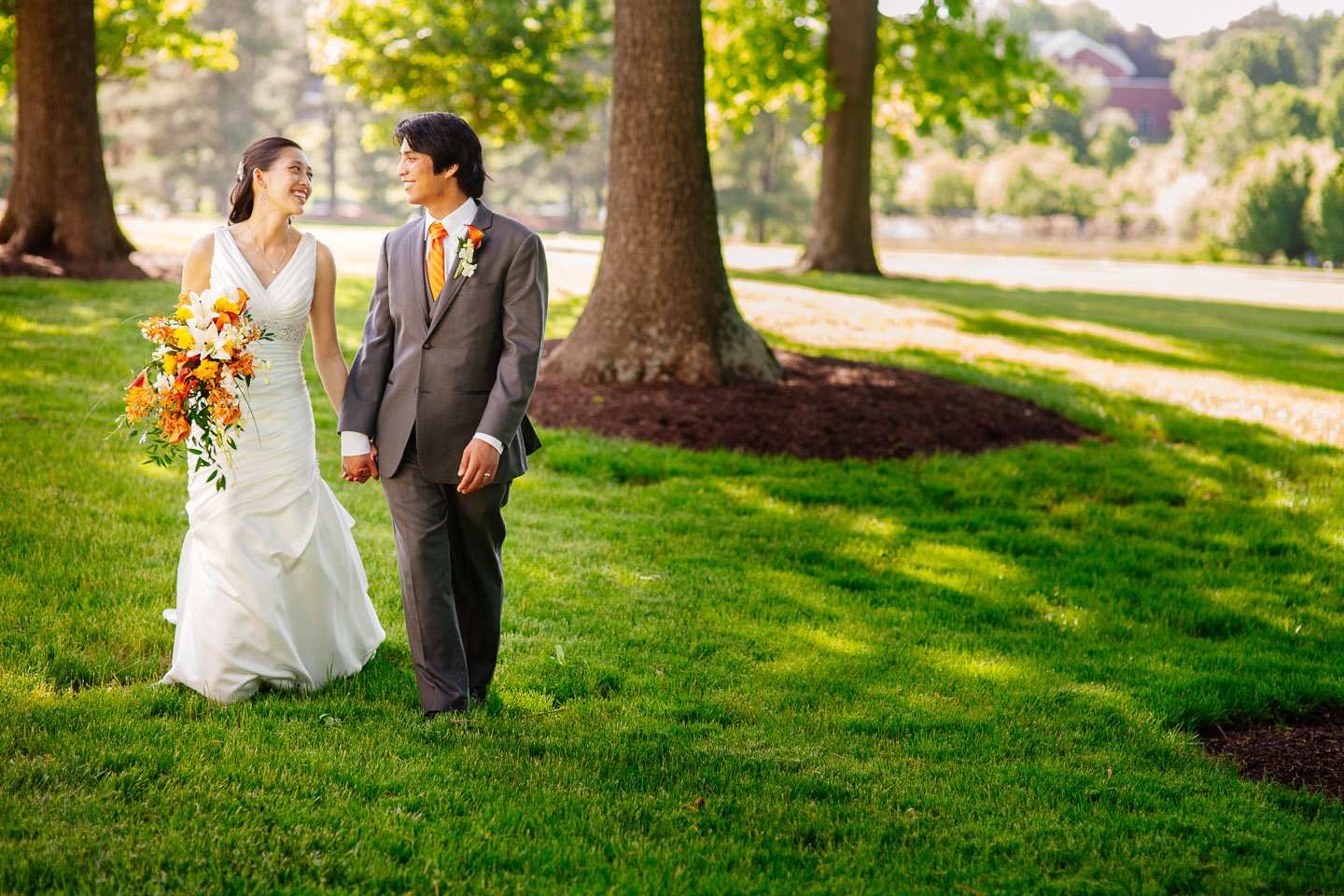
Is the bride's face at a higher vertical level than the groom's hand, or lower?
higher

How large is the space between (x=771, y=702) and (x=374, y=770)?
1857 millimetres

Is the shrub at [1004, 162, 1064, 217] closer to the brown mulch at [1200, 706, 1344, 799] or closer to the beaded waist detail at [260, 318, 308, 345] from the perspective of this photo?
the brown mulch at [1200, 706, 1344, 799]

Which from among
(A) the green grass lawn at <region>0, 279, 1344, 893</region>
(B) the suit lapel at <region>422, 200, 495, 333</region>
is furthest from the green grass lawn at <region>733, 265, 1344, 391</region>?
(B) the suit lapel at <region>422, 200, 495, 333</region>

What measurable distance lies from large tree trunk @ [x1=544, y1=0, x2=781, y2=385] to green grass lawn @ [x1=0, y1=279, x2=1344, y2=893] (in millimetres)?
1635

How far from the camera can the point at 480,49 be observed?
29.3m

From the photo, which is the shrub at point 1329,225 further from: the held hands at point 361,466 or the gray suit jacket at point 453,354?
the held hands at point 361,466

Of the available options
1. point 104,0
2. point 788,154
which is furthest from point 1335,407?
point 788,154

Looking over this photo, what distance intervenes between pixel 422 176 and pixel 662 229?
659 cm

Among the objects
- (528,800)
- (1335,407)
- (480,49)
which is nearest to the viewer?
(528,800)

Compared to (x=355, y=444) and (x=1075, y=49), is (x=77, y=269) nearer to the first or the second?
(x=355, y=444)

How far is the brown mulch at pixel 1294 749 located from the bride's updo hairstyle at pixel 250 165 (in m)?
4.76

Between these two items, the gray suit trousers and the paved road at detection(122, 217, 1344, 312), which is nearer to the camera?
the gray suit trousers

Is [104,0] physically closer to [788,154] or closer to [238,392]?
[238,392]

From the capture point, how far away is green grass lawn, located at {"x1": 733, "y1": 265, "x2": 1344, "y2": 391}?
15742 mm
